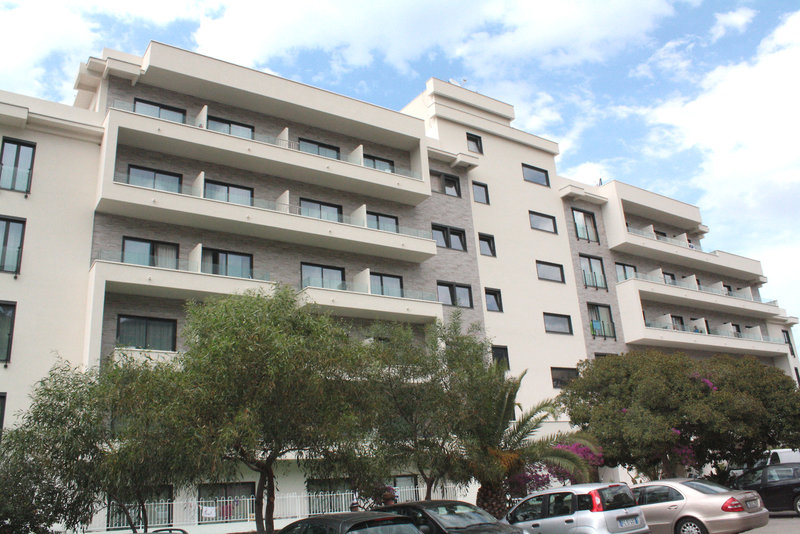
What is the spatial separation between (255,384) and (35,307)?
11553mm

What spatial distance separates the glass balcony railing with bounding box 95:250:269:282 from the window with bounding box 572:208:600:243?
1882 centimetres

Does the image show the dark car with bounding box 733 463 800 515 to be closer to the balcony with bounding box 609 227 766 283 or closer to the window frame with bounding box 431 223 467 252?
the window frame with bounding box 431 223 467 252

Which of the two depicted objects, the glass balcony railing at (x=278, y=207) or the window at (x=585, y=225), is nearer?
the glass balcony railing at (x=278, y=207)

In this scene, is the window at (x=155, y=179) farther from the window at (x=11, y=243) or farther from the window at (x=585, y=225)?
the window at (x=585, y=225)

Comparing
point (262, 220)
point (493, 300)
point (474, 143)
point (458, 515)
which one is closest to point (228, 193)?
point (262, 220)

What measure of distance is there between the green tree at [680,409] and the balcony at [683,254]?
12.4 metres

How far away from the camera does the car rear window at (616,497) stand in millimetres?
12641

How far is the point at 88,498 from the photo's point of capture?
14.0 m

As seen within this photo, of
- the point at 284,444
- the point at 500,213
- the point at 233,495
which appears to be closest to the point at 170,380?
the point at 284,444

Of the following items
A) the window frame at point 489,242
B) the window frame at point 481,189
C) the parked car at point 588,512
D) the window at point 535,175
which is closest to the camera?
the parked car at point 588,512

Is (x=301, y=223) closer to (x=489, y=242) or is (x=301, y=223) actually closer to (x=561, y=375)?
(x=489, y=242)

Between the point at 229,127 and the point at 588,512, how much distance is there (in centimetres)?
1959

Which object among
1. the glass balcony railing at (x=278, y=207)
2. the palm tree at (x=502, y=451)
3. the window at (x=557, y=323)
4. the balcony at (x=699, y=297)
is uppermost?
the glass balcony railing at (x=278, y=207)

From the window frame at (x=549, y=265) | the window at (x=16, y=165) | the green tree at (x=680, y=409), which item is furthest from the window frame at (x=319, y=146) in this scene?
the green tree at (x=680, y=409)
